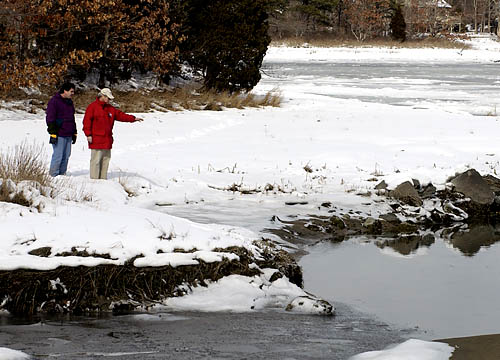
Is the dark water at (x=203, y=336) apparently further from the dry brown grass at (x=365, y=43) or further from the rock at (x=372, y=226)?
the dry brown grass at (x=365, y=43)

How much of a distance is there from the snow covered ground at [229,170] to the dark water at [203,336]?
1.65 ft

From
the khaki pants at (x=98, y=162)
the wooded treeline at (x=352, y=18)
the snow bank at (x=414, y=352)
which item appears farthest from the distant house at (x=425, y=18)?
the snow bank at (x=414, y=352)

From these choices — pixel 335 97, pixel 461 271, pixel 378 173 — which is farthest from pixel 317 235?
pixel 335 97

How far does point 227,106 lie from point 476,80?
55.4 feet

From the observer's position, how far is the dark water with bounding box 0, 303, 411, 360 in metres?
6.55

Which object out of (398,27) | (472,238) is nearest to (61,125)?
(472,238)

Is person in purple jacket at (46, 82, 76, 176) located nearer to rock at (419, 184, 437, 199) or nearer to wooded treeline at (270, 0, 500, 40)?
rock at (419, 184, 437, 199)

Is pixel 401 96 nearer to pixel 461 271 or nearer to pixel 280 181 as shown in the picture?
pixel 280 181

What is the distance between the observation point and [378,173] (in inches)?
592

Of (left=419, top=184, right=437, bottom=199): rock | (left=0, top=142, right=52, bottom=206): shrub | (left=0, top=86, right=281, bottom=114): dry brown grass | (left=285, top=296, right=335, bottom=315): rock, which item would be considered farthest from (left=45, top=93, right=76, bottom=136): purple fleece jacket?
(left=0, top=86, right=281, bottom=114): dry brown grass

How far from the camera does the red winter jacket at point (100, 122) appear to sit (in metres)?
11.9

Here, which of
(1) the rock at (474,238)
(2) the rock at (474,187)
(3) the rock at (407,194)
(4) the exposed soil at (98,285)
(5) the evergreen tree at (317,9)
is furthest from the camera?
(5) the evergreen tree at (317,9)

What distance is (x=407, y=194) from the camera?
44.5 ft

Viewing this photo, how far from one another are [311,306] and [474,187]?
22.6ft
